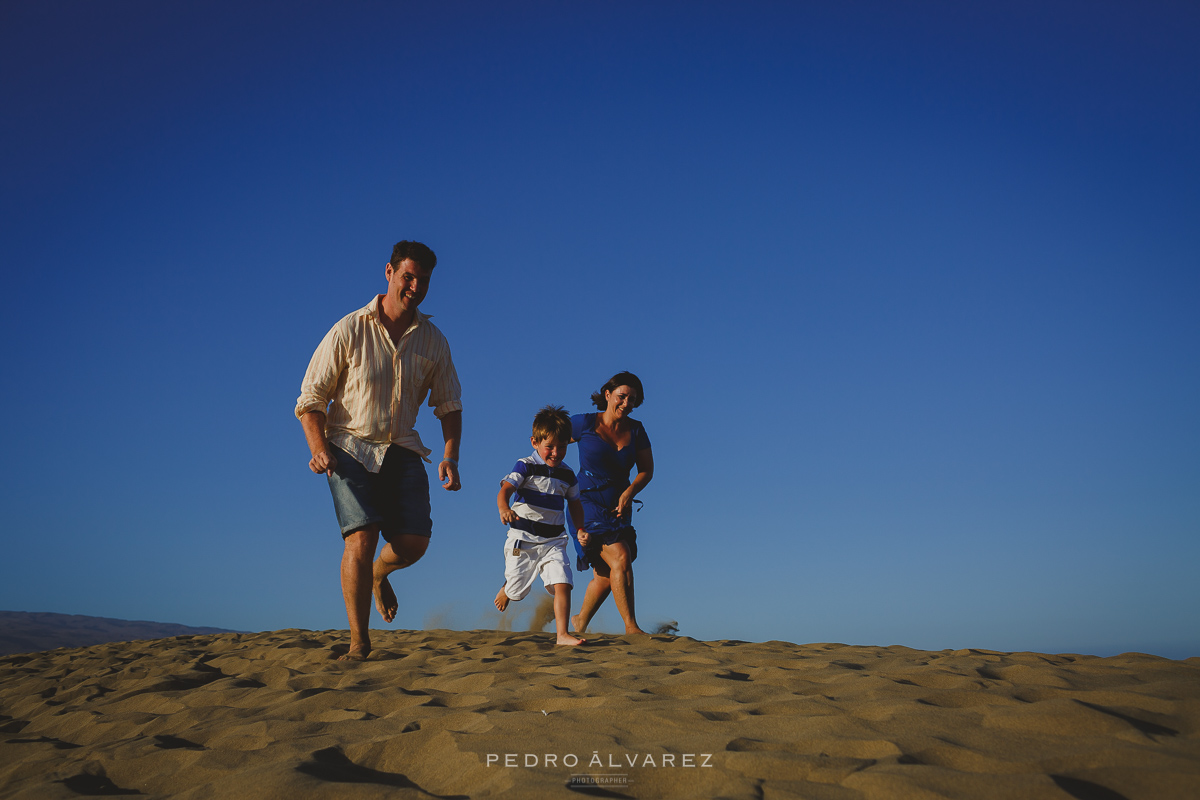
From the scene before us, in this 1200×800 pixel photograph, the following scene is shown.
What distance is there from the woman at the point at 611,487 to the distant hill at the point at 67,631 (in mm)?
5008

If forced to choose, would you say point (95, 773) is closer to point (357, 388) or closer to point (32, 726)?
point (32, 726)

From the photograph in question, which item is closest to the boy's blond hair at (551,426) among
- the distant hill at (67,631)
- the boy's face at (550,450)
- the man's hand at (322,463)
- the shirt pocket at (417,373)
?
the boy's face at (550,450)

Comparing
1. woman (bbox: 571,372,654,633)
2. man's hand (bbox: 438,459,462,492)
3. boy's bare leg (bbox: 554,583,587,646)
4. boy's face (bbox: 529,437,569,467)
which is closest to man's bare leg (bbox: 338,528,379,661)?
man's hand (bbox: 438,459,462,492)

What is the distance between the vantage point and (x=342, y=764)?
199cm

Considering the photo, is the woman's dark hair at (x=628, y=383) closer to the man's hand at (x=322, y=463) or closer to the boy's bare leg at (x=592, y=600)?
the boy's bare leg at (x=592, y=600)

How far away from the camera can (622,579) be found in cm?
566

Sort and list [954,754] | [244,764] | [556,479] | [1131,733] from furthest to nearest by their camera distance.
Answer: [556,479]
[244,764]
[1131,733]
[954,754]

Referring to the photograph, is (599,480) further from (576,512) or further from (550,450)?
(550,450)

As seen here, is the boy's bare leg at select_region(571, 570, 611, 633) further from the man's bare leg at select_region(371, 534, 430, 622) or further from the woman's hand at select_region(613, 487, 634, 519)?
the man's bare leg at select_region(371, 534, 430, 622)

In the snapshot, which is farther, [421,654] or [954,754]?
[421,654]

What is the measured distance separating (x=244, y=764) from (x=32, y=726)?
1.86 metres

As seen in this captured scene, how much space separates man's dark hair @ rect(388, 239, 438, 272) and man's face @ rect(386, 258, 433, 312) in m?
0.02

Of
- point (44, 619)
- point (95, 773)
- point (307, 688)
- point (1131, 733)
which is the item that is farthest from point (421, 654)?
point (44, 619)

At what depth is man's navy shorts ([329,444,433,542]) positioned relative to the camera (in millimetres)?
4016
